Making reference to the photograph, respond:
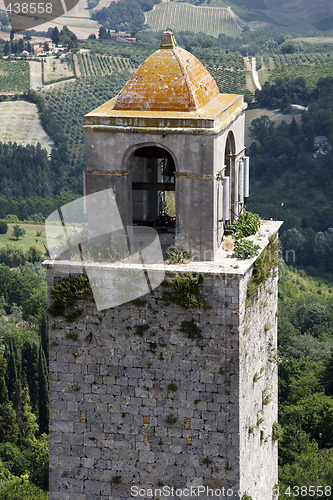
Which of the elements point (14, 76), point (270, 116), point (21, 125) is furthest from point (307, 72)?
point (14, 76)

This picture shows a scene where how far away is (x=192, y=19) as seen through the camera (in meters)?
184

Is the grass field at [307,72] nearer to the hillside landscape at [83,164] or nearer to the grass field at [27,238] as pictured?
the hillside landscape at [83,164]

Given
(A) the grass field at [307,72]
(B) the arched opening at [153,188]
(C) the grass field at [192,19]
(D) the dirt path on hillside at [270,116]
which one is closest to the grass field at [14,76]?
(D) the dirt path on hillside at [270,116]

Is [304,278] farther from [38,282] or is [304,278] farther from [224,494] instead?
[224,494]

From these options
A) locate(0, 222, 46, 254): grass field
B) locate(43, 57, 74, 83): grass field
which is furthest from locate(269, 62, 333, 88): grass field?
locate(0, 222, 46, 254): grass field

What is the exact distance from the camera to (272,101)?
13600cm

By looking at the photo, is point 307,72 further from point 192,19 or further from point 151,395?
point 151,395

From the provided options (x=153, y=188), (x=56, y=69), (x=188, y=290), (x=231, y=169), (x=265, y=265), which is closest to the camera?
(x=188, y=290)

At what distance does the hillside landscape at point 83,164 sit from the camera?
61750 millimetres

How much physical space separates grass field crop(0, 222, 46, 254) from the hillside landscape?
19 cm

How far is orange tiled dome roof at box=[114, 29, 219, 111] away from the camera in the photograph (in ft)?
56.3

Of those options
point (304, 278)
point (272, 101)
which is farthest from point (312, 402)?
point (272, 101)

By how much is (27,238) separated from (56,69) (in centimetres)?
4626

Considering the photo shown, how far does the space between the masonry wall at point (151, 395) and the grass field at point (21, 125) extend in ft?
388
